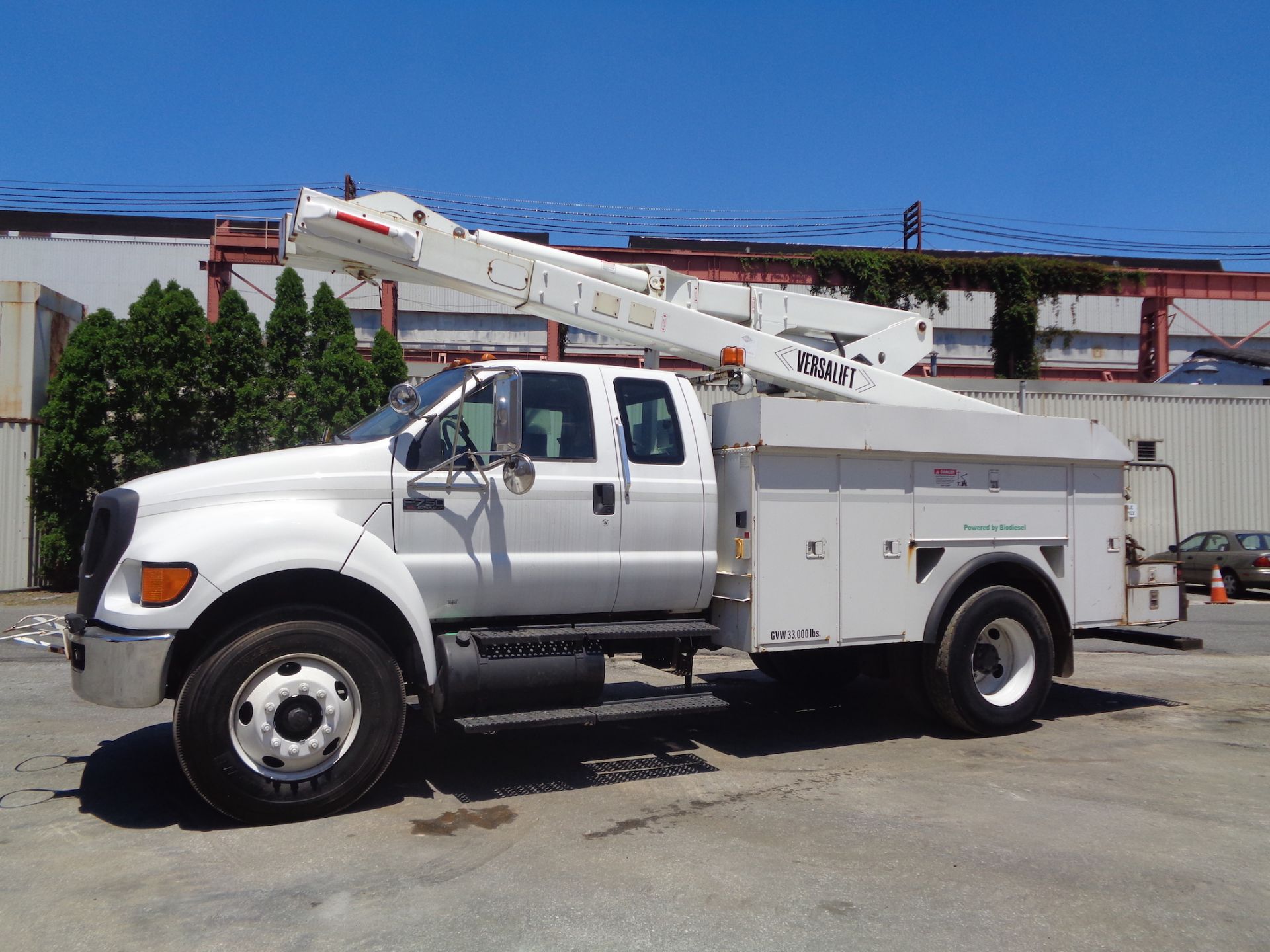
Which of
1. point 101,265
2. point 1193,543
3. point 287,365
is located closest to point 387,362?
point 287,365

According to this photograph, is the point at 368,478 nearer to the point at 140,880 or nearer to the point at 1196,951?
the point at 140,880

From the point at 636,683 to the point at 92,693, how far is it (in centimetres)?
512

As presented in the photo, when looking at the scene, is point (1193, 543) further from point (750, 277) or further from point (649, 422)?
point (649, 422)

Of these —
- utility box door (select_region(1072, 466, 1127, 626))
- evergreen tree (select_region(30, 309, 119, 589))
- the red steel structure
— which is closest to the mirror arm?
utility box door (select_region(1072, 466, 1127, 626))

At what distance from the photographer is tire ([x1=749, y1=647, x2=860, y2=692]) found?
8.52 m

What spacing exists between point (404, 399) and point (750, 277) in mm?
18815

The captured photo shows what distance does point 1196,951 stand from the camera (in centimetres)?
375

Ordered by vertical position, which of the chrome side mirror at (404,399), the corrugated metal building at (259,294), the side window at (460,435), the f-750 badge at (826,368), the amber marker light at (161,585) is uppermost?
the corrugated metal building at (259,294)

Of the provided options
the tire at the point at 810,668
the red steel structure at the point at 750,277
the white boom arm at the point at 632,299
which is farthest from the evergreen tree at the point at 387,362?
the tire at the point at 810,668

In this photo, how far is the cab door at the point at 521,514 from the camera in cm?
570

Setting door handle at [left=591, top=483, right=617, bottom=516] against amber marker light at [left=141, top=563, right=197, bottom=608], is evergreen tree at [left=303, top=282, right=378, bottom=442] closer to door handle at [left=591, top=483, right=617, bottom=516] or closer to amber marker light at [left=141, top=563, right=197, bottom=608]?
door handle at [left=591, top=483, right=617, bottom=516]

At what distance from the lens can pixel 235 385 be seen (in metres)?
Answer: 17.7

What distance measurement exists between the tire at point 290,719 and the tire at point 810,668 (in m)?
4.07

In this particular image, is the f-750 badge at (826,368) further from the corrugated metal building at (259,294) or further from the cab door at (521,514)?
the corrugated metal building at (259,294)
